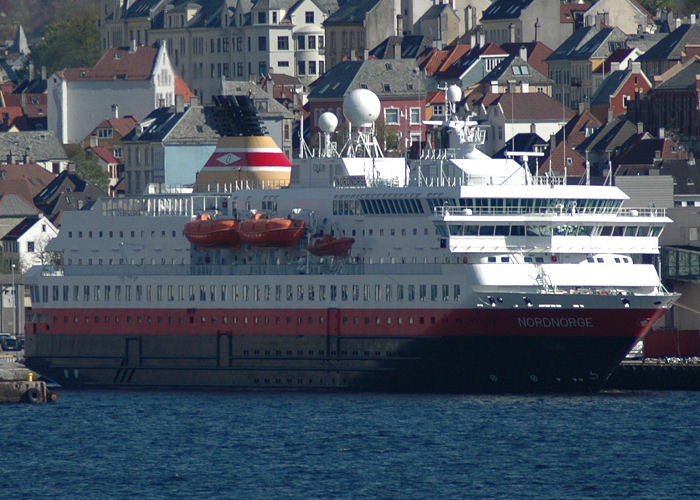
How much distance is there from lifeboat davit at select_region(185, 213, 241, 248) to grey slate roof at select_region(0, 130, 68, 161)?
72.7m

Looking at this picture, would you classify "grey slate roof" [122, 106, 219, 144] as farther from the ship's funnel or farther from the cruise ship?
the cruise ship

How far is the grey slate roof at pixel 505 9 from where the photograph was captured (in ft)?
528

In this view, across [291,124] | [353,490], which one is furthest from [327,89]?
[353,490]

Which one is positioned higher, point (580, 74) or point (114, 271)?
point (580, 74)

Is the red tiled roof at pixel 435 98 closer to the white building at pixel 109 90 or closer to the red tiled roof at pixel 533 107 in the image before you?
the red tiled roof at pixel 533 107

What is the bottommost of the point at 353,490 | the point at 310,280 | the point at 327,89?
the point at 353,490

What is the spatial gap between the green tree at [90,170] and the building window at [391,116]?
16763 mm

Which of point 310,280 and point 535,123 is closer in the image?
point 310,280

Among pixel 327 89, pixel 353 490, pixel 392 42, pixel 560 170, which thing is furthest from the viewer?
pixel 392 42

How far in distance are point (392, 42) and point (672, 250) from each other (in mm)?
66531

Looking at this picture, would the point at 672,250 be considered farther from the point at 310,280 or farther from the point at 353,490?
the point at 353,490

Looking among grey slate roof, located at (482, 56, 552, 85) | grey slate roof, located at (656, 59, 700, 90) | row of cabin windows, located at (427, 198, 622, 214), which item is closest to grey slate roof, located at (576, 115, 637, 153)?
grey slate roof, located at (656, 59, 700, 90)

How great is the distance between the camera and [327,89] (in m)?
148

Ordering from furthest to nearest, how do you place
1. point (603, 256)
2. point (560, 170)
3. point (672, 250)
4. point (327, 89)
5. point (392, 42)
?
point (392, 42) → point (327, 89) → point (560, 170) → point (672, 250) → point (603, 256)
